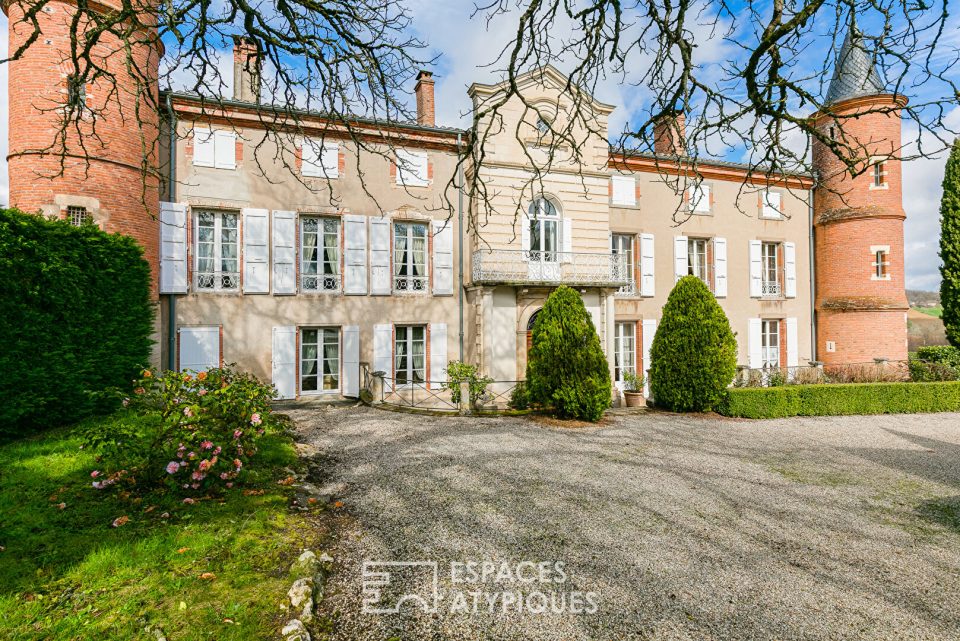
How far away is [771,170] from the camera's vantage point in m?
3.63

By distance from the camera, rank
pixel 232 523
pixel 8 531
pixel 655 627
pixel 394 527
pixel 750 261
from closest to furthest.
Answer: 1. pixel 655 627
2. pixel 8 531
3. pixel 232 523
4. pixel 394 527
5. pixel 750 261

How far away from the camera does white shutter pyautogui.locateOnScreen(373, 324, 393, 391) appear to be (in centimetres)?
1211

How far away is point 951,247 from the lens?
1527 cm

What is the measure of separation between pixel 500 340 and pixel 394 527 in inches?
332

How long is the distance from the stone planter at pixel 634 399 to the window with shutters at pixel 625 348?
1.85 metres

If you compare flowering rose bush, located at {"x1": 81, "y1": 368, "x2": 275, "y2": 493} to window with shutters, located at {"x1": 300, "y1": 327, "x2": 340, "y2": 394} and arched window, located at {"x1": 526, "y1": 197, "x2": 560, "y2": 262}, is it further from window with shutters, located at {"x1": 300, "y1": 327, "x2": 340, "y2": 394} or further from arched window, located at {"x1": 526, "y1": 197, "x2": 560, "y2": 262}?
arched window, located at {"x1": 526, "y1": 197, "x2": 560, "y2": 262}

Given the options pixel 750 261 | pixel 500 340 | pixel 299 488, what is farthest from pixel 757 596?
pixel 750 261

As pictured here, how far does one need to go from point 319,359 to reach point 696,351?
8.72m

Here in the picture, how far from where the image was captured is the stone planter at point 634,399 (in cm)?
1238

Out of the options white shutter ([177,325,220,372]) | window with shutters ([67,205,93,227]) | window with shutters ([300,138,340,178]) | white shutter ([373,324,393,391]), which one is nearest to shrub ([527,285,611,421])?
white shutter ([373,324,393,391])

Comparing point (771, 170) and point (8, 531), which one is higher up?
point (771, 170)

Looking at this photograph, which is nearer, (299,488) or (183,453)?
(183,453)

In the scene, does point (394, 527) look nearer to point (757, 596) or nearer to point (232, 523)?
point (232, 523)

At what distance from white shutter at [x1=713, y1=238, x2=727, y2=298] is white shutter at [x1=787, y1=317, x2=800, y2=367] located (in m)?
2.66
